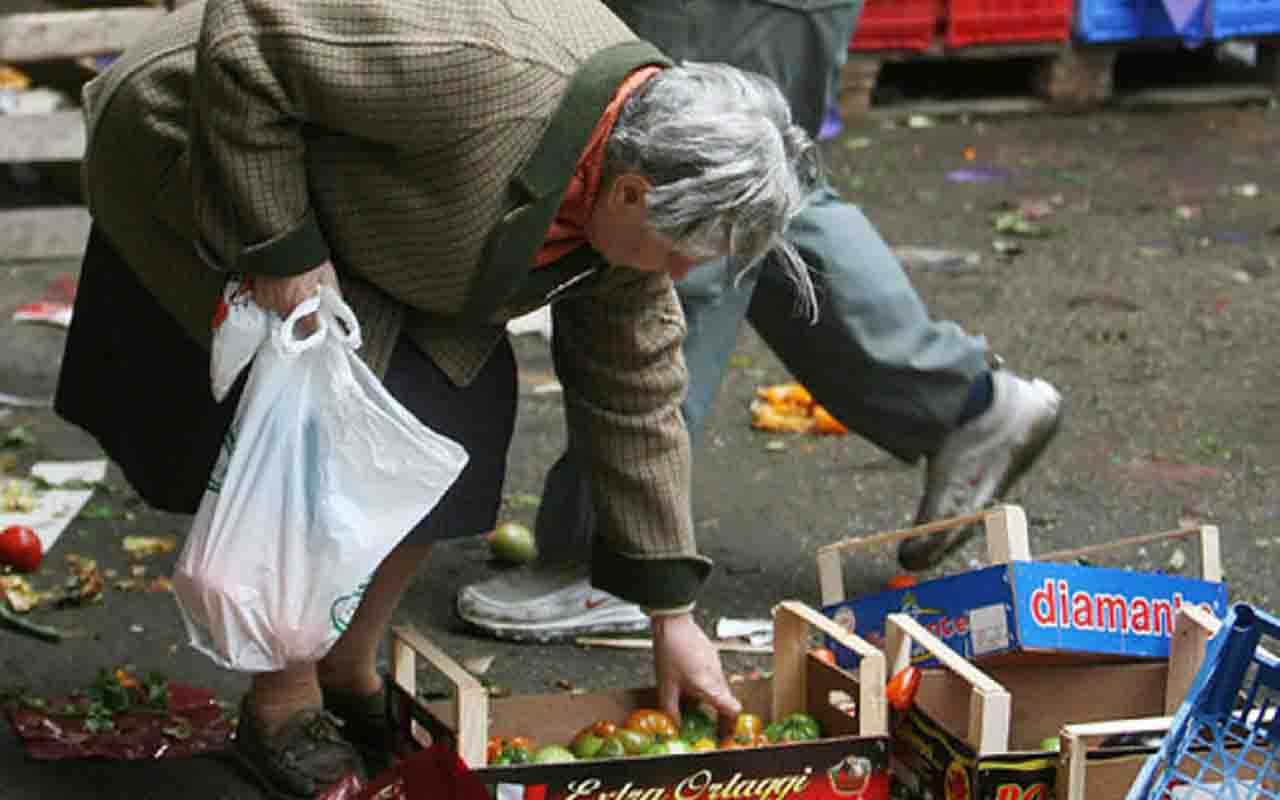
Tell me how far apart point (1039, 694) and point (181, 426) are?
54.1 inches

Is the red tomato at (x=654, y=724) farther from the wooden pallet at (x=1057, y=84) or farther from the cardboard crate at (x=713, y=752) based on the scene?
the wooden pallet at (x=1057, y=84)

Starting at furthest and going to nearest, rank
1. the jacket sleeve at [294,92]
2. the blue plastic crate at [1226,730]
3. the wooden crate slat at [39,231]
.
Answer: the wooden crate slat at [39,231], the jacket sleeve at [294,92], the blue plastic crate at [1226,730]

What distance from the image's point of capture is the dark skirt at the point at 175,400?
3.22m

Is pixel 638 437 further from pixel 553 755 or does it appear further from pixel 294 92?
pixel 294 92

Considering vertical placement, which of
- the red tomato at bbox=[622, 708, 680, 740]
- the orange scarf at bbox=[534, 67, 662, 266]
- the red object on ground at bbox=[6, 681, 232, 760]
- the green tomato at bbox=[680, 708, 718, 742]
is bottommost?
the red object on ground at bbox=[6, 681, 232, 760]

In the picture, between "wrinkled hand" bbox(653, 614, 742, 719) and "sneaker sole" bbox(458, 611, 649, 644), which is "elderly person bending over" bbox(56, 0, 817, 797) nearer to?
"wrinkled hand" bbox(653, 614, 742, 719)

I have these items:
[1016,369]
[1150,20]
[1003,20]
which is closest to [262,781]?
[1016,369]

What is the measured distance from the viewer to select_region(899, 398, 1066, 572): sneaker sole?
424 cm

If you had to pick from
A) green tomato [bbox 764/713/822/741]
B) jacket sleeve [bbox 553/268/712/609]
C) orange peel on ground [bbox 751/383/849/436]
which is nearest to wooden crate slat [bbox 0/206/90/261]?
orange peel on ground [bbox 751/383/849/436]

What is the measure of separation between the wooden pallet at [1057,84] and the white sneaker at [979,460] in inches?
172

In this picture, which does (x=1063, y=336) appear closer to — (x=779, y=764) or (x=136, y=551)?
(x=136, y=551)

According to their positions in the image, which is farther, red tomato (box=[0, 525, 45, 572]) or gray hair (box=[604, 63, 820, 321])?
red tomato (box=[0, 525, 45, 572])

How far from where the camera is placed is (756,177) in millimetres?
2721

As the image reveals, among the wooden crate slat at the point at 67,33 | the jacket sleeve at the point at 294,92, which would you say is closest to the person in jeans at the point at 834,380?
the jacket sleeve at the point at 294,92
